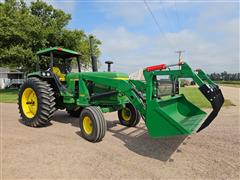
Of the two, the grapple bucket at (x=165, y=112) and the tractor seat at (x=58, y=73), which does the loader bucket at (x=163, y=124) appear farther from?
the tractor seat at (x=58, y=73)

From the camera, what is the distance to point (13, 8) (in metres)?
19.8

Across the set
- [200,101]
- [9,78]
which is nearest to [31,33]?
[200,101]

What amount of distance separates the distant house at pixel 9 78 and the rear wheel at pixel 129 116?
33234 millimetres

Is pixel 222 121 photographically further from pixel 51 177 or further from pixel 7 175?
pixel 7 175

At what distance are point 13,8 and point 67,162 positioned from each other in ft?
67.6

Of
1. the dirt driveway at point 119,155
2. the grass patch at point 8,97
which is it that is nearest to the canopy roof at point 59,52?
the dirt driveway at point 119,155

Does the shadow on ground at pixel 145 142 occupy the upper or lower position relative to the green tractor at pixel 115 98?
lower

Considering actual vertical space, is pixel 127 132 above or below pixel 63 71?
below

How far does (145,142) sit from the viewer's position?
462 cm

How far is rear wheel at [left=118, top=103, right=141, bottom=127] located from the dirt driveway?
427 millimetres

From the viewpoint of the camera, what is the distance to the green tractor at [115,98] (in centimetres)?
383

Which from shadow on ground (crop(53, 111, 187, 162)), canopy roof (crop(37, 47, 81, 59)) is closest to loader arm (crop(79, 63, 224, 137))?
shadow on ground (crop(53, 111, 187, 162))

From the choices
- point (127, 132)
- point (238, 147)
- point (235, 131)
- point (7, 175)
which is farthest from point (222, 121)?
point (7, 175)

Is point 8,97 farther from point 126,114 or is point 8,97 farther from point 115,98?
point 115,98
